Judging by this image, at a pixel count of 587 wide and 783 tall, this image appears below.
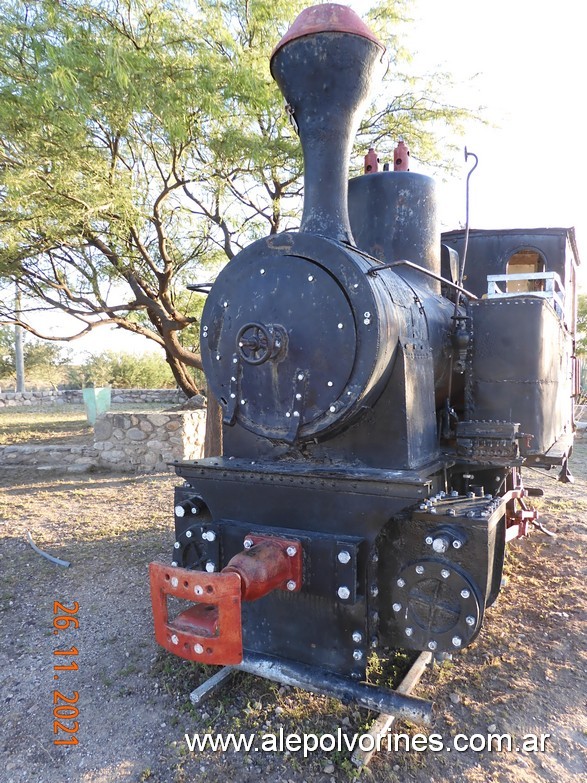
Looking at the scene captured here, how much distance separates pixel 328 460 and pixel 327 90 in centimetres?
189

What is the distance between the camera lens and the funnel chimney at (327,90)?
2.65 metres

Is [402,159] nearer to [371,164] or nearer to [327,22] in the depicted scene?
[371,164]

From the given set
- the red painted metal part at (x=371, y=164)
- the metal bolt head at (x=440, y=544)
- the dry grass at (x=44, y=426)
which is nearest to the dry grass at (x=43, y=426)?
the dry grass at (x=44, y=426)

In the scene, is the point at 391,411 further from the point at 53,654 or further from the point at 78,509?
the point at 78,509

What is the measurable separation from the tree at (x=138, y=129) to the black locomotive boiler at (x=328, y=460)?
9.86ft

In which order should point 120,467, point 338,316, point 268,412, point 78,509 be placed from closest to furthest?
point 338,316 → point 268,412 → point 78,509 → point 120,467

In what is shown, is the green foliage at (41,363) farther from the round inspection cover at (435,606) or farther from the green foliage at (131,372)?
the round inspection cover at (435,606)

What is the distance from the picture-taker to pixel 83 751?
8.00 feet

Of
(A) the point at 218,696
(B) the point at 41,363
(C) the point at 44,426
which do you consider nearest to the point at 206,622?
(A) the point at 218,696

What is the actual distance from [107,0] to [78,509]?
18.6 ft

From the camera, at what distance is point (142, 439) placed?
862cm

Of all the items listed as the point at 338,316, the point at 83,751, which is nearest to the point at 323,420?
the point at 338,316

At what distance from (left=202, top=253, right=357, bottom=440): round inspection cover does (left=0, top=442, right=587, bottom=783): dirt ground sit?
4.73 ft

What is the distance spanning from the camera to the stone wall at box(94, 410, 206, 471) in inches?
336
